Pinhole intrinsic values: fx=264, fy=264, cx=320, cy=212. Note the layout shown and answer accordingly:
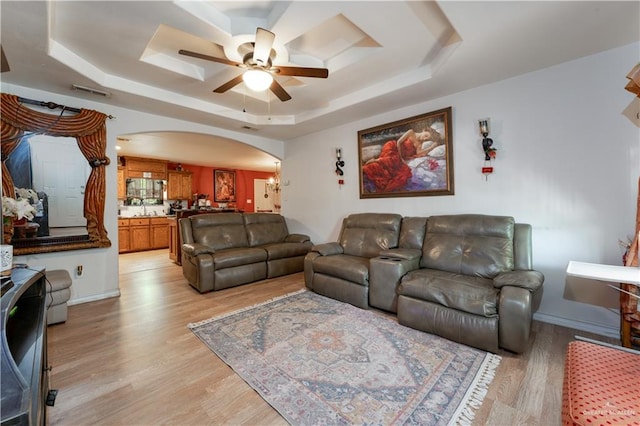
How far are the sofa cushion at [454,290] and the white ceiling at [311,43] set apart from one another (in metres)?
1.97

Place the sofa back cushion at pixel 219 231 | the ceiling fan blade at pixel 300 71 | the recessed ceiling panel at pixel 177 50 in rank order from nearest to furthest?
1. the ceiling fan blade at pixel 300 71
2. the recessed ceiling panel at pixel 177 50
3. the sofa back cushion at pixel 219 231

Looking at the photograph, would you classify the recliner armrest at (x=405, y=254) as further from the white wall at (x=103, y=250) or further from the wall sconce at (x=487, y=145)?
the white wall at (x=103, y=250)

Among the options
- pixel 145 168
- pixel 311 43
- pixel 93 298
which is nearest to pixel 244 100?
pixel 311 43

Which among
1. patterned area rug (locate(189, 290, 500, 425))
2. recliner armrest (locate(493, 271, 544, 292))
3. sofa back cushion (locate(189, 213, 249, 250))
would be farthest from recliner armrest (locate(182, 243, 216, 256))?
recliner armrest (locate(493, 271, 544, 292))

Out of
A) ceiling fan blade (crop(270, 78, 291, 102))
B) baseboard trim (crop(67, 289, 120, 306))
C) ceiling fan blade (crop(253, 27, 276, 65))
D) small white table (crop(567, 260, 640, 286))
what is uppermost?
ceiling fan blade (crop(253, 27, 276, 65))

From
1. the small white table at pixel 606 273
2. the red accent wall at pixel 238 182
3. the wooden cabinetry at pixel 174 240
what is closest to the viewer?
the small white table at pixel 606 273

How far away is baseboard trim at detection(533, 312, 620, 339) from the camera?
2.25 m

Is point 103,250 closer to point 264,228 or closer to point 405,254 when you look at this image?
point 264,228

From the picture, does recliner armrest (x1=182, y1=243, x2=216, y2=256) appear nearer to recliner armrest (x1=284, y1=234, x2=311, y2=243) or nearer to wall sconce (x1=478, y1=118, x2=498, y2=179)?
recliner armrest (x1=284, y1=234, x2=311, y2=243)

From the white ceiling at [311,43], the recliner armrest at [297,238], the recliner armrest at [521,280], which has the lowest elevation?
the recliner armrest at [521,280]

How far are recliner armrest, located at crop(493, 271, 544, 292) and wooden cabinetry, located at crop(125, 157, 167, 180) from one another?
8107 millimetres

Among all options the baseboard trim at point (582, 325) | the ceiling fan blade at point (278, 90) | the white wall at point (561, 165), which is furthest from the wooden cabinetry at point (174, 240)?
the baseboard trim at point (582, 325)

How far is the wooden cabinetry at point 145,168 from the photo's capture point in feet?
22.6

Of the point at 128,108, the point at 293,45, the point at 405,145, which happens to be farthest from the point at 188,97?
the point at 405,145
